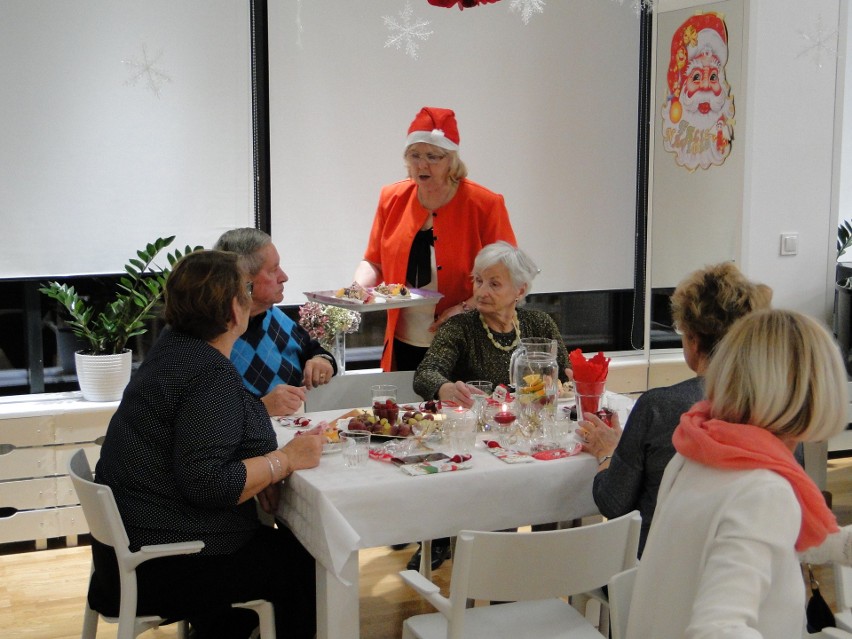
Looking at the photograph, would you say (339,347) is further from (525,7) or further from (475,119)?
(525,7)

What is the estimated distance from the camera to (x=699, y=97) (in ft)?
14.6

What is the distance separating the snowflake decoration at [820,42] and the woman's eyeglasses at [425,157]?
2025mm

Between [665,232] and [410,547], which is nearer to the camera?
[410,547]

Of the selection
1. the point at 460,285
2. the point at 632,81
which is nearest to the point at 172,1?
the point at 460,285

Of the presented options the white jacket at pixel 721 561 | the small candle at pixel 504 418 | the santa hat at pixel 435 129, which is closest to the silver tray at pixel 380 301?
the santa hat at pixel 435 129

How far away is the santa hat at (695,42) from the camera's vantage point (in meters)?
4.36

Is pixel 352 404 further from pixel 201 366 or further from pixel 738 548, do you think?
pixel 738 548

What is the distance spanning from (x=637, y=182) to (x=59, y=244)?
296 centimetres

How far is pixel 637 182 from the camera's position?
17.2 feet

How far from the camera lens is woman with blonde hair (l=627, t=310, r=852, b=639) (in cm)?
142

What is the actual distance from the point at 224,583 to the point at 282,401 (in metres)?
0.73

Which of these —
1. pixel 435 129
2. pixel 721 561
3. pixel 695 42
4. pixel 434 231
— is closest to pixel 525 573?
pixel 721 561

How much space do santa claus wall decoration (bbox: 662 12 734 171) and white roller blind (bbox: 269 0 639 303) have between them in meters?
0.60

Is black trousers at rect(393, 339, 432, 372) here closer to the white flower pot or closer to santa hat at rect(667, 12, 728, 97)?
the white flower pot
